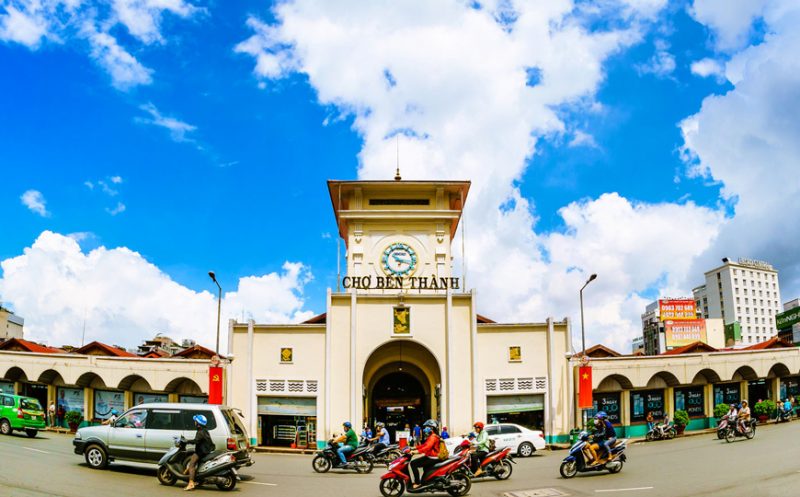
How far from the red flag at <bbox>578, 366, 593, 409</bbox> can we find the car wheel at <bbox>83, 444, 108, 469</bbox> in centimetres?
2233

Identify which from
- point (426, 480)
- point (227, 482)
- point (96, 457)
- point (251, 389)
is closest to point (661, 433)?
point (251, 389)

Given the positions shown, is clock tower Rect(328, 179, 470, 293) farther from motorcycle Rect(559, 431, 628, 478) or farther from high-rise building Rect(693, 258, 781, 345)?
high-rise building Rect(693, 258, 781, 345)

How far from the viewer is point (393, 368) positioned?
34.8m

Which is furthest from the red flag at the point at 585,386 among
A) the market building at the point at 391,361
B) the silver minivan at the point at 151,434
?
the silver minivan at the point at 151,434

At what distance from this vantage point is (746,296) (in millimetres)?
133375

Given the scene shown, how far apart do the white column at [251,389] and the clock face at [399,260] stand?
885 centimetres

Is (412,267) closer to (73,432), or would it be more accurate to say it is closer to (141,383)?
(141,383)

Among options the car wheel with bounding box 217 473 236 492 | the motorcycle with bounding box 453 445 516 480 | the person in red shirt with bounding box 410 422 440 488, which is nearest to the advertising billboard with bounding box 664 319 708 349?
the motorcycle with bounding box 453 445 516 480

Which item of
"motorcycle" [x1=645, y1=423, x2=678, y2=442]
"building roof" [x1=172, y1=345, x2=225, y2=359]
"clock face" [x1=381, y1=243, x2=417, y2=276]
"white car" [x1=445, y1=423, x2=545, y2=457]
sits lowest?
"motorcycle" [x1=645, y1=423, x2=678, y2=442]

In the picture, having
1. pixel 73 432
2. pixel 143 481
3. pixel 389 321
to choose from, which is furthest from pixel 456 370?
pixel 73 432

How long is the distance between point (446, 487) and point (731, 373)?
28.9 m

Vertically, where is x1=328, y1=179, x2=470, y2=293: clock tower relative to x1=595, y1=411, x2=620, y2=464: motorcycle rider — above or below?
above

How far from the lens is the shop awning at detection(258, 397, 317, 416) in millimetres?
30406

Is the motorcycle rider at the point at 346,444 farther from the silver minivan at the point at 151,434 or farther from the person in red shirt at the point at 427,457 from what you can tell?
the person in red shirt at the point at 427,457
